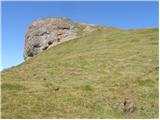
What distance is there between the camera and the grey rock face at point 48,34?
286 ft

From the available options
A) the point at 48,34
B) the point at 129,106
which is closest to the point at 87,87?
the point at 129,106

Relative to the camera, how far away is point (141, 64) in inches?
1670

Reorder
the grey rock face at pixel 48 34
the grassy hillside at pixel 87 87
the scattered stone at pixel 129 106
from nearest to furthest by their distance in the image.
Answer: the grassy hillside at pixel 87 87 → the scattered stone at pixel 129 106 → the grey rock face at pixel 48 34

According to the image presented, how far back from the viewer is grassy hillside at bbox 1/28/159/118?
83.0 ft

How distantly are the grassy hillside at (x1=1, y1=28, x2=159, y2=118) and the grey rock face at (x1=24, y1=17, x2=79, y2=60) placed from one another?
36.9 m

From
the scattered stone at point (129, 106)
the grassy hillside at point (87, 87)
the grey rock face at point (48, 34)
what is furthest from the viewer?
the grey rock face at point (48, 34)

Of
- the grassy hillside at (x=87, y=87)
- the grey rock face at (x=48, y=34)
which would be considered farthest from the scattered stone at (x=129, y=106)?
the grey rock face at (x=48, y=34)

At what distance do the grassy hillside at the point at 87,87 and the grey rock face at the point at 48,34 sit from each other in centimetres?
3694

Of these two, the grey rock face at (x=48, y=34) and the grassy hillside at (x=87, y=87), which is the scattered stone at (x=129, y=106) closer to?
the grassy hillside at (x=87, y=87)

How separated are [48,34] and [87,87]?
2288 inches

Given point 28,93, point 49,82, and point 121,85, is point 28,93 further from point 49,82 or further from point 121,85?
point 121,85

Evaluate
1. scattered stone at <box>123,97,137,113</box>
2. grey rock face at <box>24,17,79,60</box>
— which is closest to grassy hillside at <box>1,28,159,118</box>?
scattered stone at <box>123,97,137,113</box>

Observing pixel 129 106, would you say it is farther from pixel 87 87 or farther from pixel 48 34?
pixel 48 34

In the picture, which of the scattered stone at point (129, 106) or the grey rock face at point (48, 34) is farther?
the grey rock face at point (48, 34)
